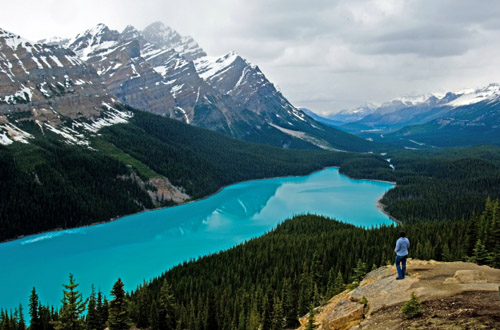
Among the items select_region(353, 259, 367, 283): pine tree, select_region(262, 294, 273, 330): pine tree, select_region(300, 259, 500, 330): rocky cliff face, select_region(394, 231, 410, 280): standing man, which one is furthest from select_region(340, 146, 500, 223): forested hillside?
select_region(394, 231, 410, 280): standing man

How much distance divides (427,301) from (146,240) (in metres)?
93.3

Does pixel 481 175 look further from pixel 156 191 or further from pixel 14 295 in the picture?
pixel 14 295

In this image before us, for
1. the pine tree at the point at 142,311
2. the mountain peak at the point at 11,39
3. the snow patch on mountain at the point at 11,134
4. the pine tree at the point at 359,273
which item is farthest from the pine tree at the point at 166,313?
the mountain peak at the point at 11,39

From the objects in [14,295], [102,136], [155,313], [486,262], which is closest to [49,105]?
[102,136]

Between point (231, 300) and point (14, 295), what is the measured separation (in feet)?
139

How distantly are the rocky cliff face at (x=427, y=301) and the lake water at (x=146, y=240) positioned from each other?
53945 millimetres

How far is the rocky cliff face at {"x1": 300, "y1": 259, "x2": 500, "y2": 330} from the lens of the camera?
18.3 m

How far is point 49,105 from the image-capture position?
7136 inches

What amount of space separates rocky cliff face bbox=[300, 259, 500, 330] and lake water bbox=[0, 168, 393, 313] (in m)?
53.9

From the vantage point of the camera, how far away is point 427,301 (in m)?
20.7

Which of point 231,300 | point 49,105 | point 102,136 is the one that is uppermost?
point 49,105

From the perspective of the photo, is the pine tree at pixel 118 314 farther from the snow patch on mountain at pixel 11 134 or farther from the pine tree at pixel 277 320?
the snow patch on mountain at pixel 11 134

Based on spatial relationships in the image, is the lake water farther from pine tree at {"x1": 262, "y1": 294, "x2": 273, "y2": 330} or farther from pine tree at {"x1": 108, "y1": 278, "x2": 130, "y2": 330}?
pine tree at {"x1": 262, "y1": 294, "x2": 273, "y2": 330}

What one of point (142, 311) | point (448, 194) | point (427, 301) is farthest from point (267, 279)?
point (448, 194)
